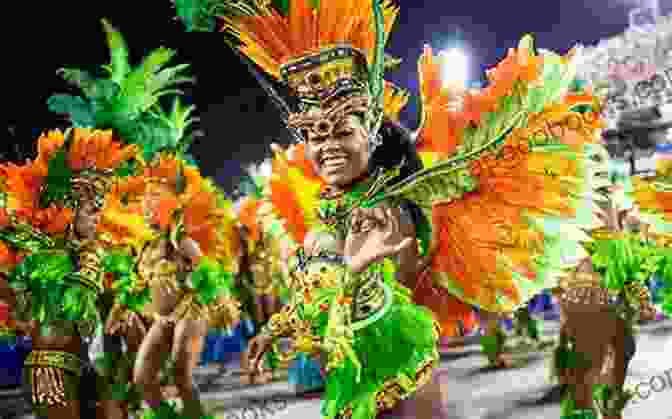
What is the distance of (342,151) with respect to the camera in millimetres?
1983

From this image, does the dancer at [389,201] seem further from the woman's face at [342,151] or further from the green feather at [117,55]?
the green feather at [117,55]

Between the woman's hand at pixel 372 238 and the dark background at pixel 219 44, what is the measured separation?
86.8 inches

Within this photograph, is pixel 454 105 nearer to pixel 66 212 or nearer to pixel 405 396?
pixel 405 396

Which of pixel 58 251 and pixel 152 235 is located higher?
pixel 152 235

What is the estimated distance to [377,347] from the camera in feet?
6.27

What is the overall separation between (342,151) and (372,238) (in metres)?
0.27

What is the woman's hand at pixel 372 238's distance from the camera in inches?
76.1

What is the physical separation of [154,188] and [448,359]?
401 centimetres

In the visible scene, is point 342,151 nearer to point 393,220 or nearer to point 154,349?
point 393,220

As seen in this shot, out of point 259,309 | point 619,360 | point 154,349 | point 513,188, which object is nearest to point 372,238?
point 513,188

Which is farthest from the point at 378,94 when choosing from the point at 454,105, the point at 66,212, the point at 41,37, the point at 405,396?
the point at 41,37

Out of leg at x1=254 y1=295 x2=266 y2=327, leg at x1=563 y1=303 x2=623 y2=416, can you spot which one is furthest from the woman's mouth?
leg at x1=254 y1=295 x2=266 y2=327

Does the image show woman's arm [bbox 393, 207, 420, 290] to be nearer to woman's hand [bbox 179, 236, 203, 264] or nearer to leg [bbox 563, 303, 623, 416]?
leg [bbox 563, 303, 623, 416]

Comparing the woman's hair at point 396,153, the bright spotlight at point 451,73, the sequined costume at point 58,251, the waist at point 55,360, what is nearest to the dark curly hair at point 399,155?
the woman's hair at point 396,153
